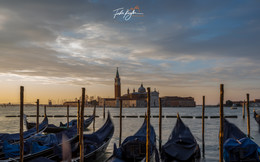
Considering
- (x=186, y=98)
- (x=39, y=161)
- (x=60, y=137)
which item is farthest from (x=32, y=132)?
(x=186, y=98)

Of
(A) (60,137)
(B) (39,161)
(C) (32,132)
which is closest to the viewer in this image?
(B) (39,161)

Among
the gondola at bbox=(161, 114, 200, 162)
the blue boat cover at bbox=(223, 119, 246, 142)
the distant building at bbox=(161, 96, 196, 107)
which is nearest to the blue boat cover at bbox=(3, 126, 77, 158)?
Answer: the gondola at bbox=(161, 114, 200, 162)

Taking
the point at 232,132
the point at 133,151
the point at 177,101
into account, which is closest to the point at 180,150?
the point at 133,151

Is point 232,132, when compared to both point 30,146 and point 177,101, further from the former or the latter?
point 177,101

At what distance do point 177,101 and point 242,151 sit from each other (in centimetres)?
11823

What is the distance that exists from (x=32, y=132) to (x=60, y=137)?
4.60m

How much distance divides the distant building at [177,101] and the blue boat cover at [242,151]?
386 feet

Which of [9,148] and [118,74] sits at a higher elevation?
[118,74]

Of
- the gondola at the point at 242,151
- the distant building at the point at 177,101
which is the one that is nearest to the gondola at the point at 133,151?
the gondola at the point at 242,151

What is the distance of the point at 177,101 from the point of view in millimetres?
124625

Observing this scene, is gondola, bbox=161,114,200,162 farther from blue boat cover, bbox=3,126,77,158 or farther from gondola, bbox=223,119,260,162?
blue boat cover, bbox=3,126,77,158

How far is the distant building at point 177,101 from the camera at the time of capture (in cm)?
12511

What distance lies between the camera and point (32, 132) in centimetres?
1488

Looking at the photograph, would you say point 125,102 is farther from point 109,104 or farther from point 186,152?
point 186,152
